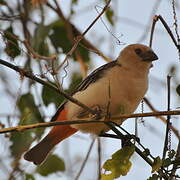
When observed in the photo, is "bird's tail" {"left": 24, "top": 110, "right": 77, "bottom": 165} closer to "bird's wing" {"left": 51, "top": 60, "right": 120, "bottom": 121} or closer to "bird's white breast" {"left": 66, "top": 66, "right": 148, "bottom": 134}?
"bird's wing" {"left": 51, "top": 60, "right": 120, "bottom": 121}

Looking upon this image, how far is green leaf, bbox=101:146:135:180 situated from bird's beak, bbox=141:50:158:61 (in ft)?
4.54

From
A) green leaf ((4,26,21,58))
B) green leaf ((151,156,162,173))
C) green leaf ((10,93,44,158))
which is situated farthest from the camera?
green leaf ((10,93,44,158))

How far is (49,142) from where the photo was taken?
3.99 m

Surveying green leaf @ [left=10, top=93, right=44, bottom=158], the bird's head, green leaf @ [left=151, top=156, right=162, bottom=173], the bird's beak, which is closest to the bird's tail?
green leaf @ [left=10, top=93, right=44, bottom=158]

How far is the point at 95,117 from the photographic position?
245 centimetres

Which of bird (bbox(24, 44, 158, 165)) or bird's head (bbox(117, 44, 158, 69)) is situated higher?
bird's head (bbox(117, 44, 158, 69))

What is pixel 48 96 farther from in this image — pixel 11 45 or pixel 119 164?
pixel 119 164

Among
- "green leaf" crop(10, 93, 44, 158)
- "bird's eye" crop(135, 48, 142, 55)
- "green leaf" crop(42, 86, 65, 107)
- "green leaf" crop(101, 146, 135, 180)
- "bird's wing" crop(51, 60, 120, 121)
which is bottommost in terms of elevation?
"green leaf" crop(101, 146, 135, 180)

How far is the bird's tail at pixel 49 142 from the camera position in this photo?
3756mm

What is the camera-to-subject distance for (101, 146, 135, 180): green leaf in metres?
2.21

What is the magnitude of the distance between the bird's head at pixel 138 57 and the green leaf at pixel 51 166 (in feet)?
2.82

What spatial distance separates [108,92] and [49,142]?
1.06 m

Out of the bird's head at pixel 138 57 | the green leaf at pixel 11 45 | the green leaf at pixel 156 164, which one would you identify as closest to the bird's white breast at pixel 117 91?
the bird's head at pixel 138 57

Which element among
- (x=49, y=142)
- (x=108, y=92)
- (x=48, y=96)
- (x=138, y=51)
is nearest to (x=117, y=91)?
(x=108, y=92)
